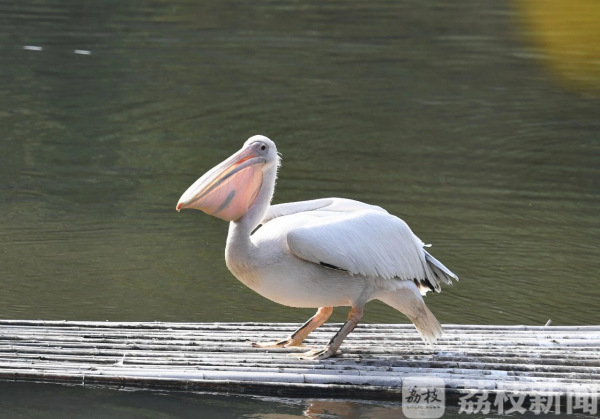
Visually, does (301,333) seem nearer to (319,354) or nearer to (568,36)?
(319,354)


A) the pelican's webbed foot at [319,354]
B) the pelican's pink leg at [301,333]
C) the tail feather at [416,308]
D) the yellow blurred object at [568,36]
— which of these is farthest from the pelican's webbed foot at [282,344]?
the yellow blurred object at [568,36]

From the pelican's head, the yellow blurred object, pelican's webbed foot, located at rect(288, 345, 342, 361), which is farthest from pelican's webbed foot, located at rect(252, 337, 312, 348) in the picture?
the yellow blurred object

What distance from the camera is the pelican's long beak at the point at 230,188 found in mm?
4070

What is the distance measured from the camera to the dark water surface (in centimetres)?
566

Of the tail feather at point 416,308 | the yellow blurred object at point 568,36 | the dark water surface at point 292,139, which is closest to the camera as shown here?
the tail feather at point 416,308

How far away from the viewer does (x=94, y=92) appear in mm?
9641

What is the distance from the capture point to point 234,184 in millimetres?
4152

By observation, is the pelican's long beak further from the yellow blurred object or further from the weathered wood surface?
the yellow blurred object

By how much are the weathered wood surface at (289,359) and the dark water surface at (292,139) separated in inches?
10.2

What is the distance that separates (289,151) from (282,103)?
4.14 ft

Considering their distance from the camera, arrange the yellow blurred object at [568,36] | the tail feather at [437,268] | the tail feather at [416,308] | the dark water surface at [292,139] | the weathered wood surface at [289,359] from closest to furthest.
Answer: the weathered wood surface at [289,359] < the tail feather at [416,308] < the tail feather at [437,268] < the dark water surface at [292,139] < the yellow blurred object at [568,36]

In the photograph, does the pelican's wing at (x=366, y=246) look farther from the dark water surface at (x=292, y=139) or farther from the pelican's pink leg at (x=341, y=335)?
the dark water surface at (x=292, y=139)

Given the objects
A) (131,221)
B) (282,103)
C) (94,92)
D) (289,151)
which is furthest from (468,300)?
(94,92)

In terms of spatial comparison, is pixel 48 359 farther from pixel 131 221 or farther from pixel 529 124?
pixel 529 124
